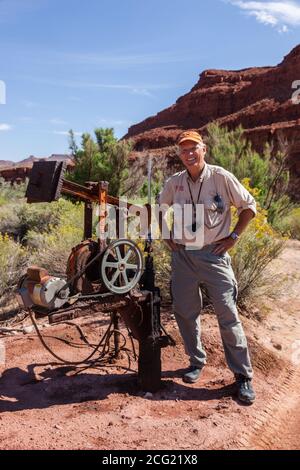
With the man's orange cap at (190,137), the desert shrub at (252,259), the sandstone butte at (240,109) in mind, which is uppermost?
the sandstone butte at (240,109)

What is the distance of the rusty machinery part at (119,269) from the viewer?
12.2 feet

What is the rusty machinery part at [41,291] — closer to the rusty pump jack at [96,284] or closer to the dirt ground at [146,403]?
the rusty pump jack at [96,284]

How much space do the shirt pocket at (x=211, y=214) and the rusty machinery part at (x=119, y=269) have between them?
589 millimetres

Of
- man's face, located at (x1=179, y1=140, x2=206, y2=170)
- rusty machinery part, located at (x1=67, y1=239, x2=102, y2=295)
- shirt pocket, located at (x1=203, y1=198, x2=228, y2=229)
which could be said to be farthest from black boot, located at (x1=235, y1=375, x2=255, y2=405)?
man's face, located at (x1=179, y1=140, x2=206, y2=170)

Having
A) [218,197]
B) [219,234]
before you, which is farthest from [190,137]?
[219,234]

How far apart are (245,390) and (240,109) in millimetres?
61840

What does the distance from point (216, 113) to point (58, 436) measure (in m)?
64.8

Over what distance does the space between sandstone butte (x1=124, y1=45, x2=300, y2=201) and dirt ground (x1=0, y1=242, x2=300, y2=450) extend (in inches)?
1361

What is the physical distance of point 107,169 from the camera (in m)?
17.1

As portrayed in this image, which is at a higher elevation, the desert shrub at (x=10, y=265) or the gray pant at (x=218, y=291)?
the gray pant at (x=218, y=291)

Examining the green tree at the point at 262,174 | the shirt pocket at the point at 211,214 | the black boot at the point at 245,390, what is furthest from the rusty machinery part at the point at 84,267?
the green tree at the point at 262,174

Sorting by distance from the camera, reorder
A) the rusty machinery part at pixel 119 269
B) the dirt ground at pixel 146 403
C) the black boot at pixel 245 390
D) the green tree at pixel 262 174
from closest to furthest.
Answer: the dirt ground at pixel 146 403, the rusty machinery part at pixel 119 269, the black boot at pixel 245 390, the green tree at pixel 262 174

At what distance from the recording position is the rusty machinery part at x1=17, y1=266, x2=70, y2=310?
137 inches

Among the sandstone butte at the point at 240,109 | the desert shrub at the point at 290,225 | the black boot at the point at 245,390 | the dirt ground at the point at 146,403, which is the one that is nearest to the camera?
the dirt ground at the point at 146,403
